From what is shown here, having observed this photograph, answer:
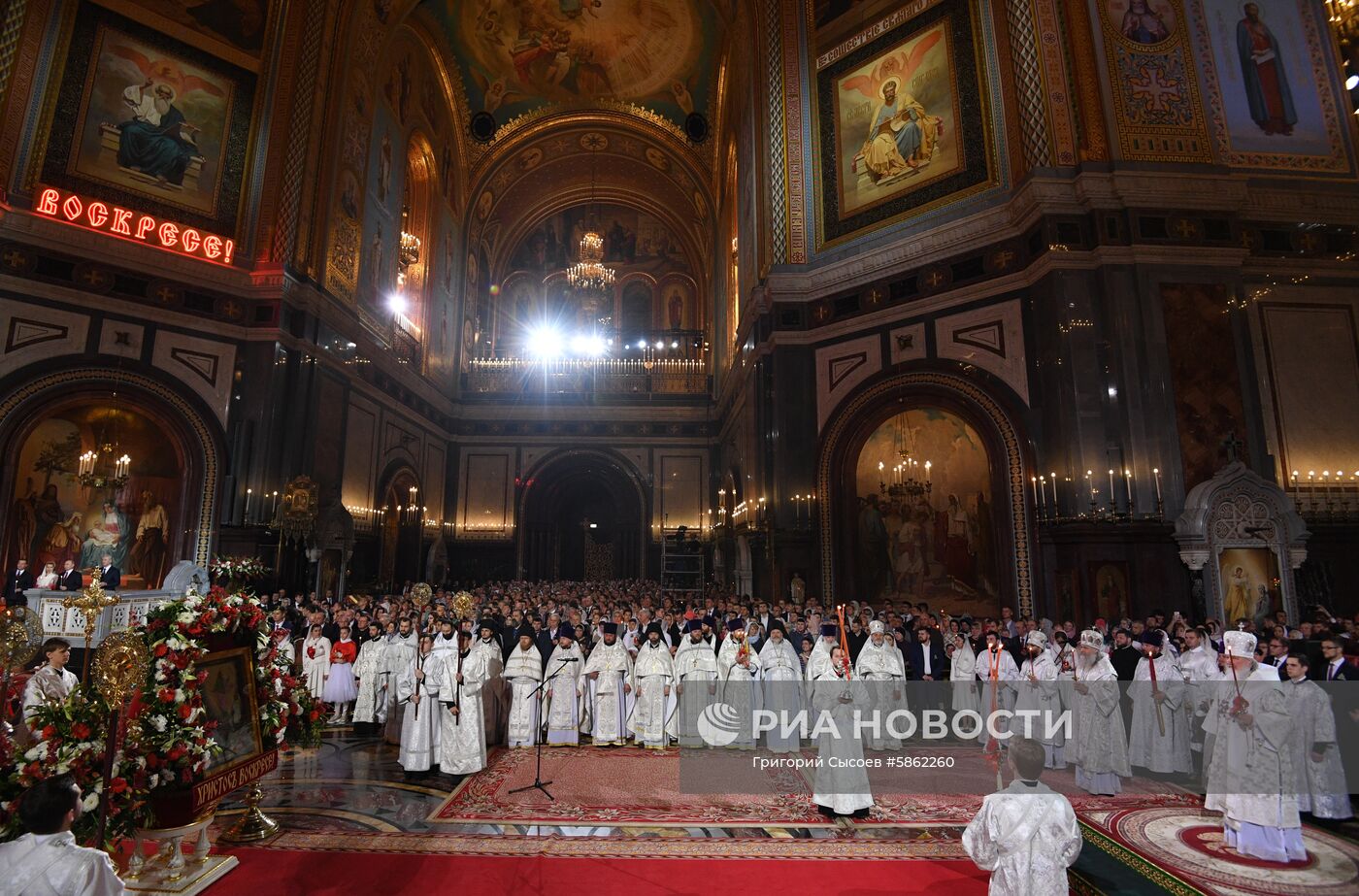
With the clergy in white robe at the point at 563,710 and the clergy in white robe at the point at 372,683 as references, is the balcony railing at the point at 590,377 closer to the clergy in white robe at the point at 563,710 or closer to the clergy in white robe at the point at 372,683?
the clergy in white robe at the point at 372,683

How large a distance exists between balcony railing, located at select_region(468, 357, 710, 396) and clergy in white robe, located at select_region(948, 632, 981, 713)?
63.6ft

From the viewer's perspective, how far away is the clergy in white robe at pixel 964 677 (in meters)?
9.93

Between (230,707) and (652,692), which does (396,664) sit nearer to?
(652,692)

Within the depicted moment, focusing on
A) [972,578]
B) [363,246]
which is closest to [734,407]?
[972,578]

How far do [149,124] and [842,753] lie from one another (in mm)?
18434

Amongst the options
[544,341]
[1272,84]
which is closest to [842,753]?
[1272,84]

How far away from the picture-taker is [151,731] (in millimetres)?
4684

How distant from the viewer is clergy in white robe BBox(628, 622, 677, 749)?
31.0 ft

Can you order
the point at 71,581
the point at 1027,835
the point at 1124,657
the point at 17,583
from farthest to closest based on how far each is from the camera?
the point at 17,583, the point at 71,581, the point at 1124,657, the point at 1027,835

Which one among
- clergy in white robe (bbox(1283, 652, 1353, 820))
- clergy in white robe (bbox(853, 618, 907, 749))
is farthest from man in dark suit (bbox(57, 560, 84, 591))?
clergy in white robe (bbox(1283, 652, 1353, 820))

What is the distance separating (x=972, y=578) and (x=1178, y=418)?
427 cm

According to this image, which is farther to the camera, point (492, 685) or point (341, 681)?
point (341, 681)

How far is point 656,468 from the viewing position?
1123 inches

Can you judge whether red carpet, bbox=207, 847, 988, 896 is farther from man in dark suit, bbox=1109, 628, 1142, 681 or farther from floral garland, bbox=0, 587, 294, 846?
man in dark suit, bbox=1109, 628, 1142, 681
